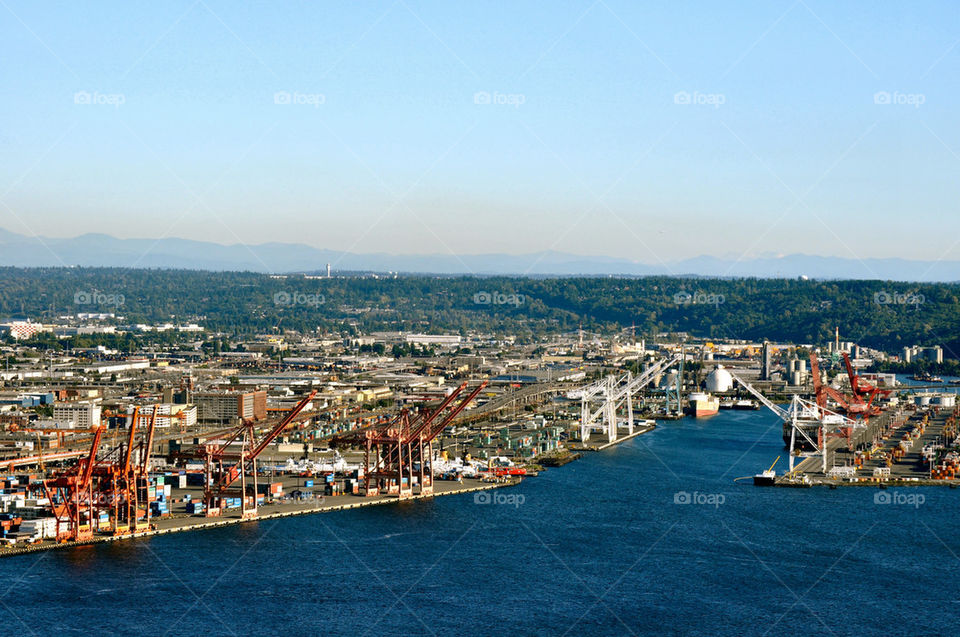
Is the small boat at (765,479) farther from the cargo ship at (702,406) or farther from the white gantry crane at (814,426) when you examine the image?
the cargo ship at (702,406)

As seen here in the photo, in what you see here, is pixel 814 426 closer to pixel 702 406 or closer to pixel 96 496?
pixel 702 406

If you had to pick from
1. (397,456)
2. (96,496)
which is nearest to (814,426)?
(397,456)

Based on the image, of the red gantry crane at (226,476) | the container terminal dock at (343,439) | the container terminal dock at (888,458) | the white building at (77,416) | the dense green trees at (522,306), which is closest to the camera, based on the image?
the container terminal dock at (343,439)

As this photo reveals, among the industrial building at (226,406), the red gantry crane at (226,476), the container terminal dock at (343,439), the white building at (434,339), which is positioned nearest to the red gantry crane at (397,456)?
the container terminal dock at (343,439)

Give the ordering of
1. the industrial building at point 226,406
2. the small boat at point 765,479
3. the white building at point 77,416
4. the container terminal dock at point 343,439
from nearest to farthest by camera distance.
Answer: the container terminal dock at point 343,439 < the small boat at point 765,479 < the white building at point 77,416 < the industrial building at point 226,406

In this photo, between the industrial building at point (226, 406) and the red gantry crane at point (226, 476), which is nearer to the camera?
the red gantry crane at point (226, 476)

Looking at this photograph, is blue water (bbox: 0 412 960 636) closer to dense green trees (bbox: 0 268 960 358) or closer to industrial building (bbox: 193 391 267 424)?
industrial building (bbox: 193 391 267 424)

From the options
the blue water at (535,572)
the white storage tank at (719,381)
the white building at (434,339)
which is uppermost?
the white building at (434,339)
